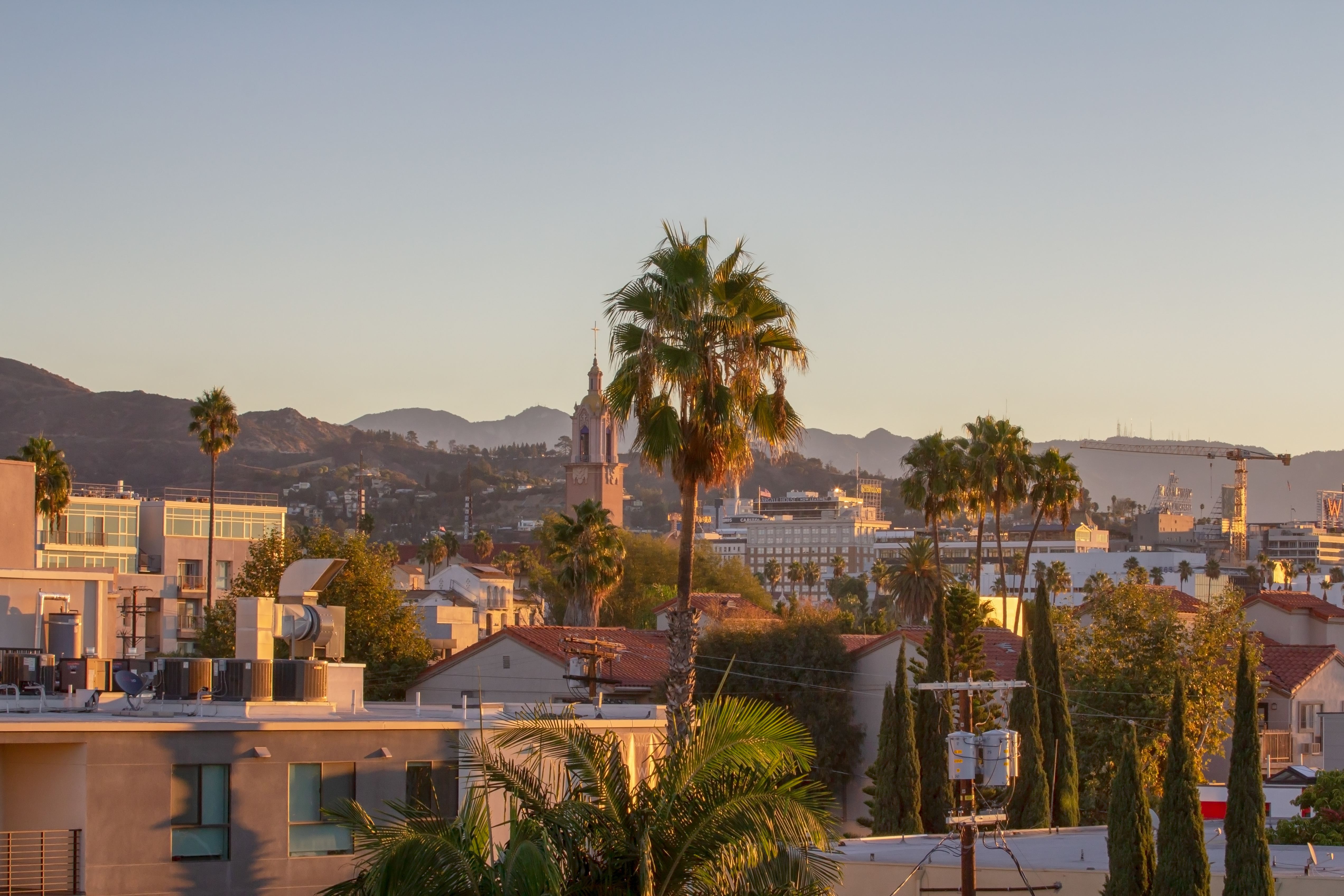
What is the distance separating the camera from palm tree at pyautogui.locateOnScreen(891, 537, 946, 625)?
81.1 meters

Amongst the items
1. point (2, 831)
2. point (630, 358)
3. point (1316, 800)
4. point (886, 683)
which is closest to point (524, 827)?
point (2, 831)

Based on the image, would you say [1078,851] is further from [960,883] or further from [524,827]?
[524,827]

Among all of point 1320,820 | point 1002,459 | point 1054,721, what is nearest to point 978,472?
point 1002,459

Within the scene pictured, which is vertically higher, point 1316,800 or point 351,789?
point 351,789

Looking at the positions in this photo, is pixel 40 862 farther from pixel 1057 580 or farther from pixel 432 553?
pixel 432 553

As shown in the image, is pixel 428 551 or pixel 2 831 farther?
pixel 428 551

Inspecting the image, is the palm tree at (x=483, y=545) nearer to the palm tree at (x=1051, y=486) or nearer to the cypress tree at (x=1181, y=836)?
the palm tree at (x=1051, y=486)

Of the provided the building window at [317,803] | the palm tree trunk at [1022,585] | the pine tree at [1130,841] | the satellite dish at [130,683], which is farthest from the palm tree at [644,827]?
the palm tree trunk at [1022,585]

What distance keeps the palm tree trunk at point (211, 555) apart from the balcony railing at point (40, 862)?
208 ft

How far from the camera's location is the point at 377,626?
62.0 m

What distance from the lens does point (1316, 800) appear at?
33.7 m

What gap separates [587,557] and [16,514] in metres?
41.6

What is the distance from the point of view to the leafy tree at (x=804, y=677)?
178 ft

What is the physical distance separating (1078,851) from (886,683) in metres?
24.2
